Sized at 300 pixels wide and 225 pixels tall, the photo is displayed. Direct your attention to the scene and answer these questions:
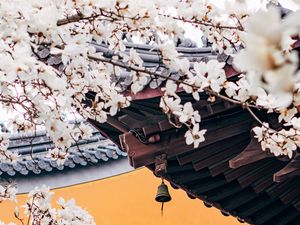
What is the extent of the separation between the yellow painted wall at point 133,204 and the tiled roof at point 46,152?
39 cm

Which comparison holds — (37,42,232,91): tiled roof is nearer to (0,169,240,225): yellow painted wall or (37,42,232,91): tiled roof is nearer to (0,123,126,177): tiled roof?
(0,123,126,177): tiled roof

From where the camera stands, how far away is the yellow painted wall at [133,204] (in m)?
8.13

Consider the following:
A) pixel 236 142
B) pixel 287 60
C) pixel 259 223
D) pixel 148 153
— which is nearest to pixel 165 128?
pixel 148 153

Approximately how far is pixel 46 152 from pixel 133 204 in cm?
144

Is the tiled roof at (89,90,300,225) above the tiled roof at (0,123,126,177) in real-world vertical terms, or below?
below

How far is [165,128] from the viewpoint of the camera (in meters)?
2.87

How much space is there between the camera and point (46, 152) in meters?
8.21

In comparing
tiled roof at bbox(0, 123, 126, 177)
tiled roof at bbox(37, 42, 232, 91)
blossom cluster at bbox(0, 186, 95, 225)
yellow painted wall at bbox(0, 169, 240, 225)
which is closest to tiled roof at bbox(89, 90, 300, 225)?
tiled roof at bbox(37, 42, 232, 91)

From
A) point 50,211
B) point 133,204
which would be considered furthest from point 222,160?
Answer: point 133,204

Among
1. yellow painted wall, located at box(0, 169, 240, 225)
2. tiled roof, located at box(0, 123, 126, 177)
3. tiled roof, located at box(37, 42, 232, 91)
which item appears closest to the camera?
→ tiled roof, located at box(37, 42, 232, 91)

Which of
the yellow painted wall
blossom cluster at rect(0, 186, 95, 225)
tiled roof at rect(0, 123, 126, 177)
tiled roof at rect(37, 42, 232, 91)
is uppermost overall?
tiled roof at rect(0, 123, 126, 177)

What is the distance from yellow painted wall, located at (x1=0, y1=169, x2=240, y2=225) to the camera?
8.13m

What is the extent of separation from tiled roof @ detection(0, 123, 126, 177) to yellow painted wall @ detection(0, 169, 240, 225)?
39 cm

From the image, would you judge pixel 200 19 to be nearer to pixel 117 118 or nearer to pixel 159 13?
pixel 159 13
